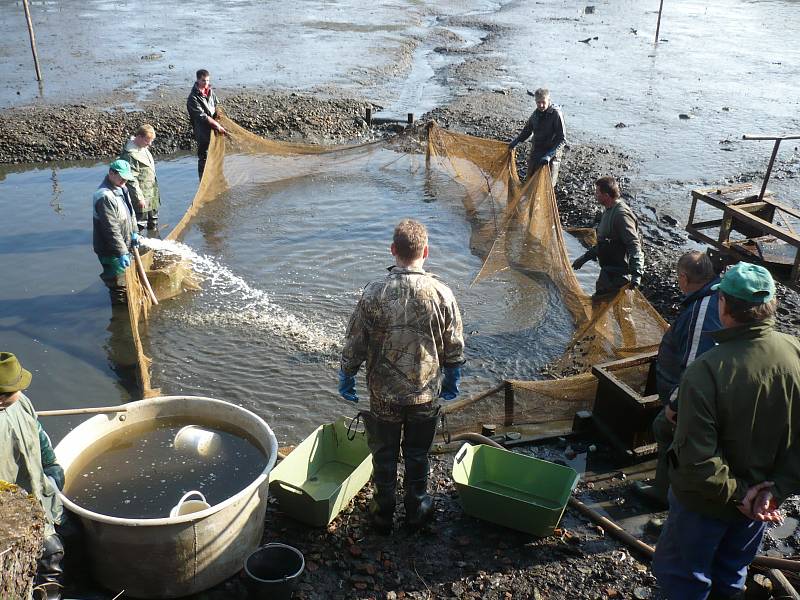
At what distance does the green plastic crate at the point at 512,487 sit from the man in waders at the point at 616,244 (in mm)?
2283

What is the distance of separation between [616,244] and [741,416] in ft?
12.2

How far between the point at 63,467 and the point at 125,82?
625 inches

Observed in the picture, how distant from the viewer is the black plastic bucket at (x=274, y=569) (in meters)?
3.62

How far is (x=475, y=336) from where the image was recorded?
752 centimetres

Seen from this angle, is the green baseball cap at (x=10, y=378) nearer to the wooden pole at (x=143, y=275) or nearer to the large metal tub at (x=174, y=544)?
the large metal tub at (x=174, y=544)

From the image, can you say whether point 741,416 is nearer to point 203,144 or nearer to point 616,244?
point 616,244

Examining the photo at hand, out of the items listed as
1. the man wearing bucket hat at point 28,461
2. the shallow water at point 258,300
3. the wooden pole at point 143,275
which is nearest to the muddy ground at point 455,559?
the man wearing bucket hat at point 28,461

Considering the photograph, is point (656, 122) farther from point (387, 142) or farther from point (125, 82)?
point (125, 82)

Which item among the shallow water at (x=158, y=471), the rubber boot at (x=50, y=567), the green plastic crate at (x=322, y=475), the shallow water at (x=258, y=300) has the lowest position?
the shallow water at (x=258, y=300)

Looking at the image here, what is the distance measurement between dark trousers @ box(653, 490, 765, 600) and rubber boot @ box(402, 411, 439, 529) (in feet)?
4.47

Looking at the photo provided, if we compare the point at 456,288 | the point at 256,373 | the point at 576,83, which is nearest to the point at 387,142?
the point at 456,288

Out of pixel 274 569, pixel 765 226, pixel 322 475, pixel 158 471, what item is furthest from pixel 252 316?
pixel 765 226

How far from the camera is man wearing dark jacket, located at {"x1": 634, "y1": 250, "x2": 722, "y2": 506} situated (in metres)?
4.10

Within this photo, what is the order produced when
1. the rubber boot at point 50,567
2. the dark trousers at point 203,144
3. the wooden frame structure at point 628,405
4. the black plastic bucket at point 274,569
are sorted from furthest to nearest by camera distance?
the dark trousers at point 203,144
the wooden frame structure at point 628,405
the black plastic bucket at point 274,569
the rubber boot at point 50,567
